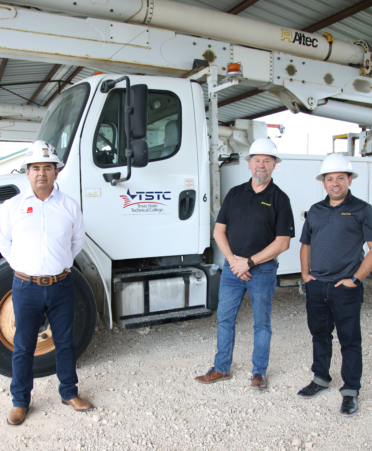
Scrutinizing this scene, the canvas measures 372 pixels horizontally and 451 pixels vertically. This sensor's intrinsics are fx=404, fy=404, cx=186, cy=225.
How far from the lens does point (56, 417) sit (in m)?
2.67

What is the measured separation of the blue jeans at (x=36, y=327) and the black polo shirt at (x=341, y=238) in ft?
5.68

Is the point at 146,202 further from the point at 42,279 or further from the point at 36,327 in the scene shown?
the point at 36,327

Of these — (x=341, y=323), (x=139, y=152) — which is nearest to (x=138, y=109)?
(x=139, y=152)

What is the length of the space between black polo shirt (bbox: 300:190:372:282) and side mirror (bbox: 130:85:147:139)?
1.46 meters

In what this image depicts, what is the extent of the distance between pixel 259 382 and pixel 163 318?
94 centimetres

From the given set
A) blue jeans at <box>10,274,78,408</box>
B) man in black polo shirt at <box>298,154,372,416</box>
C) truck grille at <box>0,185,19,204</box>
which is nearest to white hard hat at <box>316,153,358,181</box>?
man in black polo shirt at <box>298,154,372,416</box>

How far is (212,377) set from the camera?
10.4 ft

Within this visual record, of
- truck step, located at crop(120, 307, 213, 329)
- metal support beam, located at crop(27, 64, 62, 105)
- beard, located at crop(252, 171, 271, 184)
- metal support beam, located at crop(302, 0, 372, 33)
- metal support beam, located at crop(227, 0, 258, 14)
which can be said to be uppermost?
metal support beam, located at crop(27, 64, 62, 105)

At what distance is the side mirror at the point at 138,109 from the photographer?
298cm

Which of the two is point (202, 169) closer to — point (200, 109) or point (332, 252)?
point (200, 109)

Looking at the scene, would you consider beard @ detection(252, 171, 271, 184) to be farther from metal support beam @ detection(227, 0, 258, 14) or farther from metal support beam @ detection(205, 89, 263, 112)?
metal support beam @ detection(205, 89, 263, 112)

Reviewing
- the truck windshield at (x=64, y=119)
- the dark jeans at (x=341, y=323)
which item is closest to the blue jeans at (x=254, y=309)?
the dark jeans at (x=341, y=323)

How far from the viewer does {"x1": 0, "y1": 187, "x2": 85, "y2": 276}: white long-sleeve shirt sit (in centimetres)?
251

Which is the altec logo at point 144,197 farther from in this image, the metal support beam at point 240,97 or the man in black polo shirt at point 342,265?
the metal support beam at point 240,97
